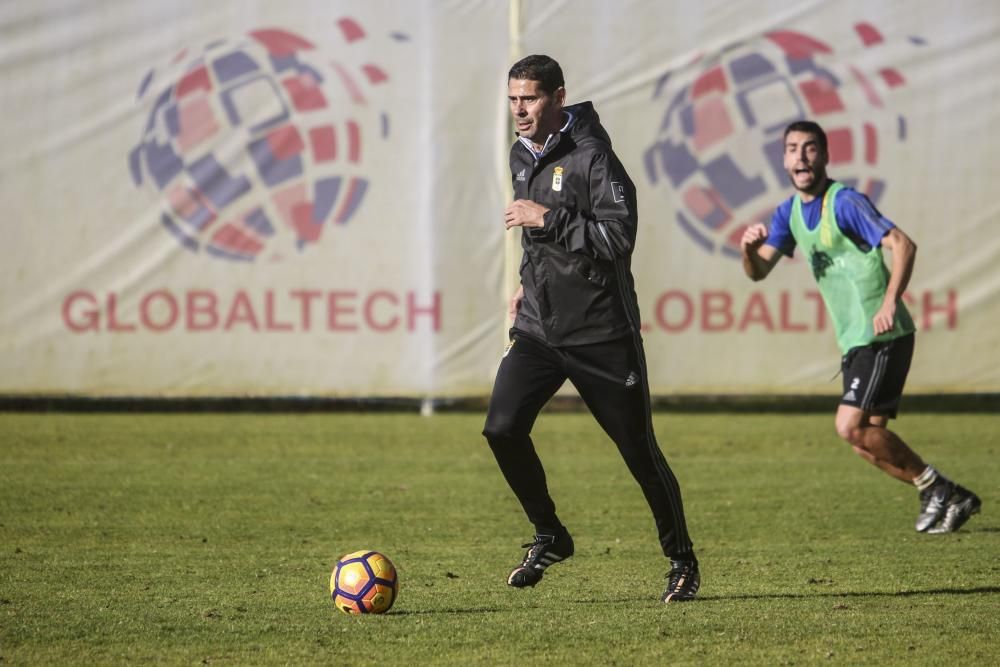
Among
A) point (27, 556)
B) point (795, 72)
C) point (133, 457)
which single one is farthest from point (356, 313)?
point (27, 556)

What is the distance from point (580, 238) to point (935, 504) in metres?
3.35

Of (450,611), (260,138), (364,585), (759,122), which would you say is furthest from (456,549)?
(759,122)

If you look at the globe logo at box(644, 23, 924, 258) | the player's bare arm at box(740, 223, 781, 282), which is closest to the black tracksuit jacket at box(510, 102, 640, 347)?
the player's bare arm at box(740, 223, 781, 282)

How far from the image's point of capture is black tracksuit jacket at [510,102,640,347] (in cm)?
619

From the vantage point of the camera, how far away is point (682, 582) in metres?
6.48

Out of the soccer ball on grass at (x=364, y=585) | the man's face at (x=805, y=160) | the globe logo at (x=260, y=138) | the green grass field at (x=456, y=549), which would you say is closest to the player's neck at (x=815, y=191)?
the man's face at (x=805, y=160)

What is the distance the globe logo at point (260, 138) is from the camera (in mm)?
14070

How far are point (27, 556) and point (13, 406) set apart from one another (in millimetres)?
7528

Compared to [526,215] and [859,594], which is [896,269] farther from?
[526,215]

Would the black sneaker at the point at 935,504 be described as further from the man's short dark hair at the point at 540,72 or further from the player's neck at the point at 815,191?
the man's short dark hair at the point at 540,72

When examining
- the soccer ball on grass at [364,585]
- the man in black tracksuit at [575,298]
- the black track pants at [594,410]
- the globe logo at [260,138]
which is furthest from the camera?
the globe logo at [260,138]

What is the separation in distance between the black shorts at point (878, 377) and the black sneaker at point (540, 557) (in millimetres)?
2439

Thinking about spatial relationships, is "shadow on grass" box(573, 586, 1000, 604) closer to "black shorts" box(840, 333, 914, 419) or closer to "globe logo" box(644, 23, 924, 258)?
"black shorts" box(840, 333, 914, 419)

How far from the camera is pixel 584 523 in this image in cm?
886
